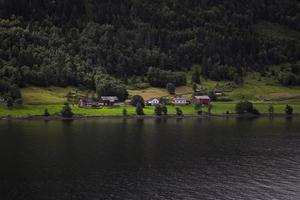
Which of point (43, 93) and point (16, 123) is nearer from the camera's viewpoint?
point (16, 123)

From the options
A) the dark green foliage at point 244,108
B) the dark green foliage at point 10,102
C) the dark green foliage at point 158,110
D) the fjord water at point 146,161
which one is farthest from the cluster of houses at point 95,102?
the dark green foliage at point 244,108

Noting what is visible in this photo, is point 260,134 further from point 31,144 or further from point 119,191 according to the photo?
point 119,191

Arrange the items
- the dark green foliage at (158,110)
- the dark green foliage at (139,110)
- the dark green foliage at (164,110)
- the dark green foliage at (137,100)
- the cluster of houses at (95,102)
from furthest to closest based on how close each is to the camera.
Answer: the dark green foliage at (137,100) < the cluster of houses at (95,102) < the dark green foliage at (164,110) < the dark green foliage at (158,110) < the dark green foliage at (139,110)

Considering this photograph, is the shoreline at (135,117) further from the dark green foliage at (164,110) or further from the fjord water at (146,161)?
the fjord water at (146,161)

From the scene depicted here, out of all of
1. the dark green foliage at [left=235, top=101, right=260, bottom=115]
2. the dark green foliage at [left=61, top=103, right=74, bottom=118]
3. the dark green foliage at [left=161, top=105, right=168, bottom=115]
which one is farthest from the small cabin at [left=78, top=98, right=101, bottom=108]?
the dark green foliage at [left=235, top=101, right=260, bottom=115]

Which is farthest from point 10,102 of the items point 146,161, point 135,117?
point 146,161

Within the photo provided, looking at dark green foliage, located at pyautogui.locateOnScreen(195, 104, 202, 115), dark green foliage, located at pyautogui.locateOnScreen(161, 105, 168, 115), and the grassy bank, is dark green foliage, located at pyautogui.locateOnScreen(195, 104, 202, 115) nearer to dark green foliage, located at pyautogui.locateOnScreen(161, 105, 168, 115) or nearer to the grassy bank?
the grassy bank

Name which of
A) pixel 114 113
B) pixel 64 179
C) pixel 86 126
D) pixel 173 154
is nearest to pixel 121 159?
pixel 173 154

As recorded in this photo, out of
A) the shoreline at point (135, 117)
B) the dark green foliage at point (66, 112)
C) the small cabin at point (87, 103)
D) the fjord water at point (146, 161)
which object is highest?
the small cabin at point (87, 103)
